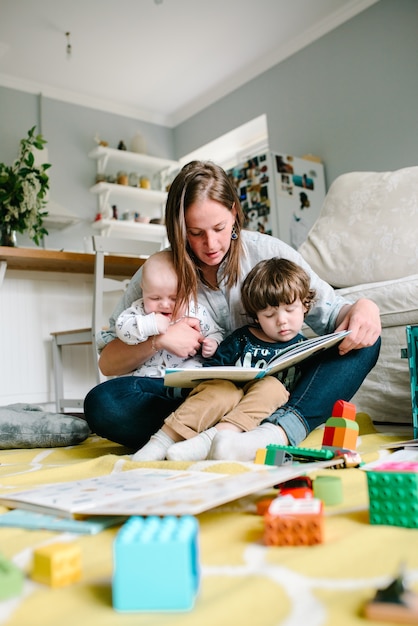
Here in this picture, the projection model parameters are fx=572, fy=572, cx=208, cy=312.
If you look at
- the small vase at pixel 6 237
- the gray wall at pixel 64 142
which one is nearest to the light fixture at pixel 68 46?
the gray wall at pixel 64 142

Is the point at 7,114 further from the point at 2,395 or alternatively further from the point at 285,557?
the point at 285,557

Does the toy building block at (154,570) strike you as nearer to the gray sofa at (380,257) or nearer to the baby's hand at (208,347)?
the baby's hand at (208,347)

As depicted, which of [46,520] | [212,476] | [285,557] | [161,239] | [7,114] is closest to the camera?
[285,557]

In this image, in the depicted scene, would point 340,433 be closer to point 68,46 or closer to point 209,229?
point 209,229

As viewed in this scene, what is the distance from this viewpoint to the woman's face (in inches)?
46.9

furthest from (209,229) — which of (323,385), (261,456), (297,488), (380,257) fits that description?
(380,257)

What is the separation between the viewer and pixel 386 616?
38 centimetres

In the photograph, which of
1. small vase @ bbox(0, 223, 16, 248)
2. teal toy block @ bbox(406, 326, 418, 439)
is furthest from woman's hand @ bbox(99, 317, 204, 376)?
small vase @ bbox(0, 223, 16, 248)

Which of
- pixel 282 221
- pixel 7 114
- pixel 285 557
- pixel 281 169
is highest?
pixel 7 114

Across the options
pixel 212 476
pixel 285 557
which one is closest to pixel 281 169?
pixel 212 476

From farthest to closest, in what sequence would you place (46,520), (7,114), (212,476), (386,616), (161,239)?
1. (161,239)
2. (7,114)
3. (212,476)
4. (46,520)
5. (386,616)

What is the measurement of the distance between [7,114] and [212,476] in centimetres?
407

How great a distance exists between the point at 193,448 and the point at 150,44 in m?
3.46

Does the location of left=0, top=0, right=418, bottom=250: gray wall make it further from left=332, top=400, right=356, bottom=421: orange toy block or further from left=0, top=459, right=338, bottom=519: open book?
left=0, top=459, right=338, bottom=519: open book
